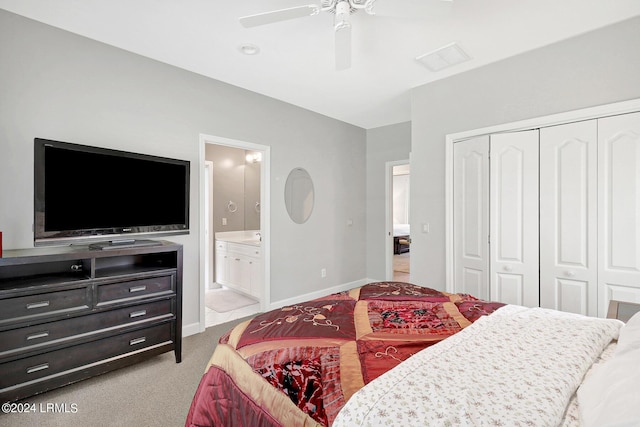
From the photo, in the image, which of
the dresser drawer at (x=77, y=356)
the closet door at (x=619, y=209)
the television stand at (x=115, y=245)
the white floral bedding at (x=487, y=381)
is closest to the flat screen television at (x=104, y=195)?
the television stand at (x=115, y=245)

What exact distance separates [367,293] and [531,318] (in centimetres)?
84

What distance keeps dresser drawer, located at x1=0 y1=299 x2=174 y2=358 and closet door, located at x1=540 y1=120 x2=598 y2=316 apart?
3.14 m

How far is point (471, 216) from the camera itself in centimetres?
299

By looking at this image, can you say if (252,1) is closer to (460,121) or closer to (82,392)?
(460,121)

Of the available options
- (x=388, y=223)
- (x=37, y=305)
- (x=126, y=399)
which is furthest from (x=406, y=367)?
(x=388, y=223)

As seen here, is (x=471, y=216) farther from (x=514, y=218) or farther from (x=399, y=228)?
(x=399, y=228)

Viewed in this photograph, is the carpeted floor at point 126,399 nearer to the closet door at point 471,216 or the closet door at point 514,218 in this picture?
the closet door at point 471,216

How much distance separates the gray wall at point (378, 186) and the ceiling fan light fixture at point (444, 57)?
1.85 metres

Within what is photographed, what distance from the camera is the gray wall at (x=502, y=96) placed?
2303mm

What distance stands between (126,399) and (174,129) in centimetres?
225

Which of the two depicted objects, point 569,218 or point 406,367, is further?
point 569,218

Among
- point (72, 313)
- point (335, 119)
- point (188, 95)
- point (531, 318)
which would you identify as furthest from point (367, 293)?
point (335, 119)

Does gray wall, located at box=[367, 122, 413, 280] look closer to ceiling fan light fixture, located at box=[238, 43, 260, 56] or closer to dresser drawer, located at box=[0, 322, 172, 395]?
ceiling fan light fixture, located at box=[238, 43, 260, 56]

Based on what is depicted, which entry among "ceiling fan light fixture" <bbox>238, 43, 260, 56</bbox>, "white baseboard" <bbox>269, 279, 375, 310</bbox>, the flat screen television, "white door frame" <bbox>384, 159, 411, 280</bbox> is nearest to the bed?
the flat screen television
